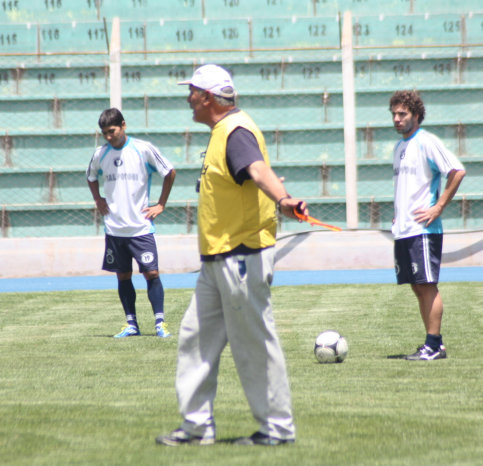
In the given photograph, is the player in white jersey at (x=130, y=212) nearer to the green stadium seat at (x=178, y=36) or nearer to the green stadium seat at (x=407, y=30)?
the green stadium seat at (x=178, y=36)

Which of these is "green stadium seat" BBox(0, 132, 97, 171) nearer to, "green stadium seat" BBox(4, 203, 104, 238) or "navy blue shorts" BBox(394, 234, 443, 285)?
"green stadium seat" BBox(4, 203, 104, 238)

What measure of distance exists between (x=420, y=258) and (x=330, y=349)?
943 millimetres

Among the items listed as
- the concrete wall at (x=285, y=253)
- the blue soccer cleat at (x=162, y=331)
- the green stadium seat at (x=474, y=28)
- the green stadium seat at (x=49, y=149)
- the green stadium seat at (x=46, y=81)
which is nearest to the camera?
the blue soccer cleat at (x=162, y=331)

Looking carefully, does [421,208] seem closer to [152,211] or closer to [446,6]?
[152,211]

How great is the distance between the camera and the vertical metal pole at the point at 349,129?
1639 centimetres

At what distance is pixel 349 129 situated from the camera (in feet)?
54.7

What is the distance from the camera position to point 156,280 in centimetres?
880

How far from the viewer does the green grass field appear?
13.5ft

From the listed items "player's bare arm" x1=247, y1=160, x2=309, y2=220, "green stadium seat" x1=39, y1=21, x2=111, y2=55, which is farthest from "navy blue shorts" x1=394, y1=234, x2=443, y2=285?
"green stadium seat" x1=39, y1=21, x2=111, y2=55

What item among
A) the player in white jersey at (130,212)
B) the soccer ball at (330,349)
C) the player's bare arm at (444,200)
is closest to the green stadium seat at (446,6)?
the player in white jersey at (130,212)

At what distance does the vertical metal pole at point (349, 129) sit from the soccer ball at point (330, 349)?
959 centimetres

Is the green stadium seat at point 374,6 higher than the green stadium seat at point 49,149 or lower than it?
higher

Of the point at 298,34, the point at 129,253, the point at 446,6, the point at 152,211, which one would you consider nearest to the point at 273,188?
the point at 152,211

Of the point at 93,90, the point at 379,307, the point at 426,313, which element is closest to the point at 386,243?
the point at 379,307
